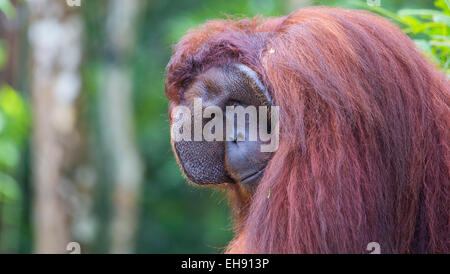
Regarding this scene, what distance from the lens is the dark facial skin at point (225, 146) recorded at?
9.71 ft

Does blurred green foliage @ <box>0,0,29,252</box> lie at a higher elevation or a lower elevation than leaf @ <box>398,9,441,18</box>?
lower

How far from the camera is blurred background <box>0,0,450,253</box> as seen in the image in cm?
690

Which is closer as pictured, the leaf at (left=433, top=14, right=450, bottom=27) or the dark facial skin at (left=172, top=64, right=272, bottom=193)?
the dark facial skin at (left=172, top=64, right=272, bottom=193)

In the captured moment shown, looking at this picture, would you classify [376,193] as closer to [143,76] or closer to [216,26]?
[216,26]

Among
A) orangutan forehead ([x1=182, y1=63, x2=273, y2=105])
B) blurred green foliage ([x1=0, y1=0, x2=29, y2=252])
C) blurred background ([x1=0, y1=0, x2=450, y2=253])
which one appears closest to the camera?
orangutan forehead ([x1=182, y1=63, x2=273, y2=105])

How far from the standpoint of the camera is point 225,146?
3.10 meters

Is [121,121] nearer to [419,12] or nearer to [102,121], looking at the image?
[102,121]

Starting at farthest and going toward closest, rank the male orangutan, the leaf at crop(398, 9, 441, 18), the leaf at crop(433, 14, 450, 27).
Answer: the leaf at crop(398, 9, 441, 18) < the leaf at crop(433, 14, 450, 27) < the male orangutan

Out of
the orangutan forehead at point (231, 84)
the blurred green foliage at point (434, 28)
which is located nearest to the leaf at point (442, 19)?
the blurred green foliage at point (434, 28)

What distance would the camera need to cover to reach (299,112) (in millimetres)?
2697

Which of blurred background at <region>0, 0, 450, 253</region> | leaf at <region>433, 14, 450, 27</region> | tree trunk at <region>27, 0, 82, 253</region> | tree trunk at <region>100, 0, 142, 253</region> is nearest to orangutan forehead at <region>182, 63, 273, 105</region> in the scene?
blurred background at <region>0, 0, 450, 253</region>

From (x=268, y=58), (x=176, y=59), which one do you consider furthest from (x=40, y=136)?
(x=268, y=58)

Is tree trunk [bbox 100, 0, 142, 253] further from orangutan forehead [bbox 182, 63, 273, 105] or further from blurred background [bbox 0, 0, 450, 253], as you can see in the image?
orangutan forehead [bbox 182, 63, 273, 105]
